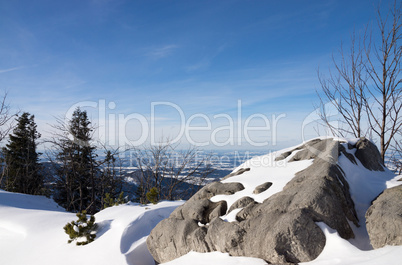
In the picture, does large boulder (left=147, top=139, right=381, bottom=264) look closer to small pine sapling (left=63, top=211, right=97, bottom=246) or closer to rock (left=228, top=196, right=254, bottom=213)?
rock (left=228, top=196, right=254, bottom=213)

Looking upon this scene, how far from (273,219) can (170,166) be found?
33.3 feet

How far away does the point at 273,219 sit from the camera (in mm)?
3684

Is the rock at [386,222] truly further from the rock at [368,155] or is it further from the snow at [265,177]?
the rock at [368,155]

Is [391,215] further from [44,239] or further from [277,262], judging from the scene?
[44,239]

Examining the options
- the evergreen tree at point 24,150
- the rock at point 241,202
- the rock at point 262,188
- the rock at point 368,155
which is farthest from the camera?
the evergreen tree at point 24,150

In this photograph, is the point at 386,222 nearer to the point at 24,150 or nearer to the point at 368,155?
the point at 368,155

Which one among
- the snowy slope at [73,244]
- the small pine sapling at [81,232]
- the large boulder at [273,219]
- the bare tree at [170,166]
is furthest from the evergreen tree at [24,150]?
the large boulder at [273,219]

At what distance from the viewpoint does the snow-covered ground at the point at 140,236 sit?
313 cm

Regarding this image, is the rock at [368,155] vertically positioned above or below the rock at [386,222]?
above

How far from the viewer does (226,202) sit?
4.82 metres

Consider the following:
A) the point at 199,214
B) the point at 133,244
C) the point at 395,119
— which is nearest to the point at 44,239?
the point at 133,244

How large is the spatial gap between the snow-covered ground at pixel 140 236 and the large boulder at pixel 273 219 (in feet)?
0.48

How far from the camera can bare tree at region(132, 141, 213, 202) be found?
13342mm

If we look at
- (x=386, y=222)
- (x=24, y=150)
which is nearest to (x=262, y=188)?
(x=386, y=222)
